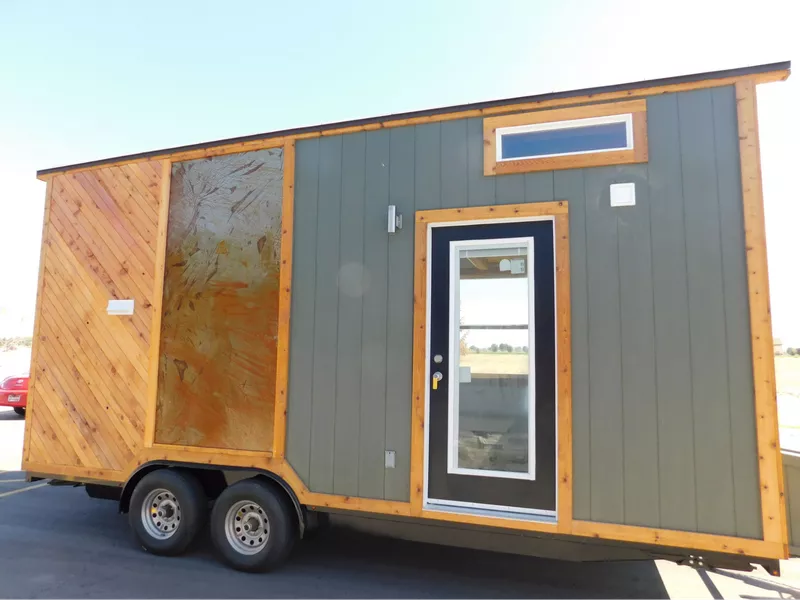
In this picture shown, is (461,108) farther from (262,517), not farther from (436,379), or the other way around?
(262,517)

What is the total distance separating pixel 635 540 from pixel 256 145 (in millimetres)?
3865

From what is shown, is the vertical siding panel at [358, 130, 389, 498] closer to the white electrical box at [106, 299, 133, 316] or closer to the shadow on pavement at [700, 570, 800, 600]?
the white electrical box at [106, 299, 133, 316]

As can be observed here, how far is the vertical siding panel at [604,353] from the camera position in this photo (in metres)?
3.10

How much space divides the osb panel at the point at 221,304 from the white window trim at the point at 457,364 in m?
1.37

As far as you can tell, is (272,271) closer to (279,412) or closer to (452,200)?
(279,412)

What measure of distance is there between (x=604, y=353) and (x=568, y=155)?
1.31 meters

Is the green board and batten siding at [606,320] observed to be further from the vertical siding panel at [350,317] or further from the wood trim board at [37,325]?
the wood trim board at [37,325]

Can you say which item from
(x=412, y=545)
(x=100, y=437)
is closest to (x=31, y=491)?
(x=100, y=437)

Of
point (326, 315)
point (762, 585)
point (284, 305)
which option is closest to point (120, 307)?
point (284, 305)

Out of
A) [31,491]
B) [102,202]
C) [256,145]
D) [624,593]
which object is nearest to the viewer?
[624,593]

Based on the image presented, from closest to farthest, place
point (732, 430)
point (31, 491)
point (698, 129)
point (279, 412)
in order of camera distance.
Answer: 1. point (732, 430)
2. point (698, 129)
3. point (279, 412)
4. point (31, 491)

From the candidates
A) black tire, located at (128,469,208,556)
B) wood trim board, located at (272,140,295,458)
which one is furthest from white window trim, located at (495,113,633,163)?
black tire, located at (128,469,208,556)

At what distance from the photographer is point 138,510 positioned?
4027 millimetres

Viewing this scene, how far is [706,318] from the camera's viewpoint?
3.04 metres
